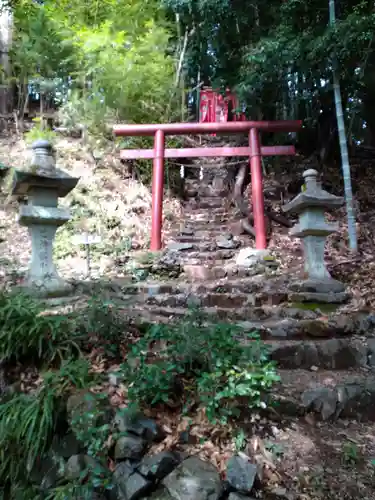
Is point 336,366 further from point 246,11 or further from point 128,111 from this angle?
point 128,111

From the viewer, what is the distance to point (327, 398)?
2.59 meters

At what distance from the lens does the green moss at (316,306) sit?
14.6 ft

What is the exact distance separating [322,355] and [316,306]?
54.9 inches

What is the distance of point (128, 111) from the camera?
373 inches

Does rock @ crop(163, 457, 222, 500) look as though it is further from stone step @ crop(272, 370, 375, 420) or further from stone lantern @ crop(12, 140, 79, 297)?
stone lantern @ crop(12, 140, 79, 297)

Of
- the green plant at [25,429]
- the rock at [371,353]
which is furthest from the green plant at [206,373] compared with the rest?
the rock at [371,353]

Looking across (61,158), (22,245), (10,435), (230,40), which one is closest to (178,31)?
(230,40)

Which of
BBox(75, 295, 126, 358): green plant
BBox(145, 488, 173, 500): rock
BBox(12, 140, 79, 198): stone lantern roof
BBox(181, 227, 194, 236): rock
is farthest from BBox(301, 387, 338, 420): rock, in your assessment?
BBox(181, 227, 194, 236): rock

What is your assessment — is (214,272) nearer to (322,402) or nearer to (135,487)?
(322,402)

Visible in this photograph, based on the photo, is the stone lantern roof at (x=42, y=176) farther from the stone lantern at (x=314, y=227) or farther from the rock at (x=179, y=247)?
the stone lantern at (x=314, y=227)

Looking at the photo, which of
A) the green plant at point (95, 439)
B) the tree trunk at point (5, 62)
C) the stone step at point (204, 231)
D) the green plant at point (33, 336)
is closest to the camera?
the green plant at point (95, 439)

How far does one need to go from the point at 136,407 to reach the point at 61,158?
8673mm

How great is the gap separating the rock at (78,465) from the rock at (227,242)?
18.4 ft

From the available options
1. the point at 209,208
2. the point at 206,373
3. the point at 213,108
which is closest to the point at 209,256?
the point at 209,208
